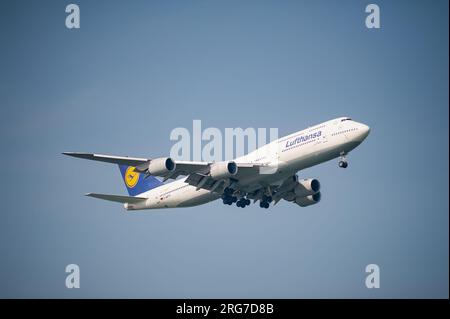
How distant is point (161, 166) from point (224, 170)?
16.4ft

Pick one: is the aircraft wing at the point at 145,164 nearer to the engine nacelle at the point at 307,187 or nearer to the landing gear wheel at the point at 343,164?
the engine nacelle at the point at 307,187

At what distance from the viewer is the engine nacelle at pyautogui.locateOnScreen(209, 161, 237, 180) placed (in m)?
61.7

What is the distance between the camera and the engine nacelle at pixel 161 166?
60688 millimetres

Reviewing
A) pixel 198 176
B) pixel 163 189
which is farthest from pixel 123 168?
pixel 198 176

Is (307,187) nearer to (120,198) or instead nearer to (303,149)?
(303,149)

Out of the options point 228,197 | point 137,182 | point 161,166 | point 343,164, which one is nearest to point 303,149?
point 343,164

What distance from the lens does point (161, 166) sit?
199 feet

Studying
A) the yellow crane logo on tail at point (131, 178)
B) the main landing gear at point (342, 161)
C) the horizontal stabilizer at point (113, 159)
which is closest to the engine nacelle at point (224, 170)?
the horizontal stabilizer at point (113, 159)

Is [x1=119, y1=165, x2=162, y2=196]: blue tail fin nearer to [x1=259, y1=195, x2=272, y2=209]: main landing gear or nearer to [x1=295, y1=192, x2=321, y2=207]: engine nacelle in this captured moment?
[x1=259, y1=195, x2=272, y2=209]: main landing gear

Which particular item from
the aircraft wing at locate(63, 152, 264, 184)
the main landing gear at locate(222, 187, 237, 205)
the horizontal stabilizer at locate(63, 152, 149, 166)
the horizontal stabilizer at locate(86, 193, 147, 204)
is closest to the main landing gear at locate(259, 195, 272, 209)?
the main landing gear at locate(222, 187, 237, 205)

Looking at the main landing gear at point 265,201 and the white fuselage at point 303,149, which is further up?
the white fuselage at point 303,149

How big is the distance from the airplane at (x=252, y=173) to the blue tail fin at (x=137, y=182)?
9cm
